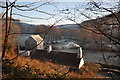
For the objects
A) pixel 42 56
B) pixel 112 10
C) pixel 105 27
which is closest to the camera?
pixel 112 10

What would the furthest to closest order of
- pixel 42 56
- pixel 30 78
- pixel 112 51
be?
1. pixel 42 56
2. pixel 30 78
3. pixel 112 51

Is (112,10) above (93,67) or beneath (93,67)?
above

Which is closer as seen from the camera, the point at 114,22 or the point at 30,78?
the point at 114,22

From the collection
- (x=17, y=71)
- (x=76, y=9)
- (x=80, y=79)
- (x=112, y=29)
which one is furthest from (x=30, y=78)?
(x=112, y=29)

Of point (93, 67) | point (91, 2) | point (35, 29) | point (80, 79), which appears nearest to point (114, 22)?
point (91, 2)

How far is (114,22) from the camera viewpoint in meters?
1.11

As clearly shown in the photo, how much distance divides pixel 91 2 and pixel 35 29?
0.72 meters

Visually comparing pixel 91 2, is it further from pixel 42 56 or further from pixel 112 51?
pixel 42 56

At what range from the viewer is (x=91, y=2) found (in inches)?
44.0

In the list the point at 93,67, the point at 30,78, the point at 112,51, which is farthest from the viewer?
the point at 93,67

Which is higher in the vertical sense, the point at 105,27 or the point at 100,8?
the point at 100,8

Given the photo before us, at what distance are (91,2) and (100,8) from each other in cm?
12

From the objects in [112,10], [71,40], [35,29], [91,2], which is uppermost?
[91,2]

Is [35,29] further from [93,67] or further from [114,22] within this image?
[93,67]
